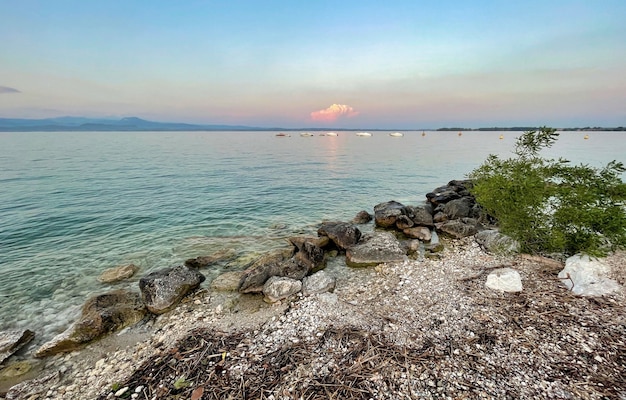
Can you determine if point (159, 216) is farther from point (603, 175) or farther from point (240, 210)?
point (603, 175)

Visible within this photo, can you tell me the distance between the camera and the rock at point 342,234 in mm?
12730

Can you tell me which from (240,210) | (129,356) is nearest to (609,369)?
(129,356)

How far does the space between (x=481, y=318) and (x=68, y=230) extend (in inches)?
842

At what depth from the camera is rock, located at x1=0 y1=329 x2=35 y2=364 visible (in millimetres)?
6918

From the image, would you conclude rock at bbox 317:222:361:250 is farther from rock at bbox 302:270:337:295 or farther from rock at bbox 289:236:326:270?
rock at bbox 302:270:337:295

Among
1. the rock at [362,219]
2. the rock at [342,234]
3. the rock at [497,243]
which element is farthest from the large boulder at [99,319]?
the rock at [497,243]

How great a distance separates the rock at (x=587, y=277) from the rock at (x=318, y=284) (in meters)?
7.01

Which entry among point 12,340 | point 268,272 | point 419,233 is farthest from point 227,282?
point 419,233

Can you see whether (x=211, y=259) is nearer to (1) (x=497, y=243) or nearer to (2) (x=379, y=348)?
(2) (x=379, y=348)

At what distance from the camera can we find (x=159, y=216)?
18.8 meters

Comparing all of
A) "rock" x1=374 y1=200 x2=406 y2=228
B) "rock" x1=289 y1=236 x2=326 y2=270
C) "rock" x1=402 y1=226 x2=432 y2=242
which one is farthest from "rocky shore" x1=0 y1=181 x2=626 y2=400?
"rock" x1=374 y1=200 x2=406 y2=228

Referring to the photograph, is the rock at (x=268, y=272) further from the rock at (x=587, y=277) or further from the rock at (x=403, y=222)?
the rock at (x=587, y=277)

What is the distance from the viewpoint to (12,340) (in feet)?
23.6

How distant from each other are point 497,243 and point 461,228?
3.13m
